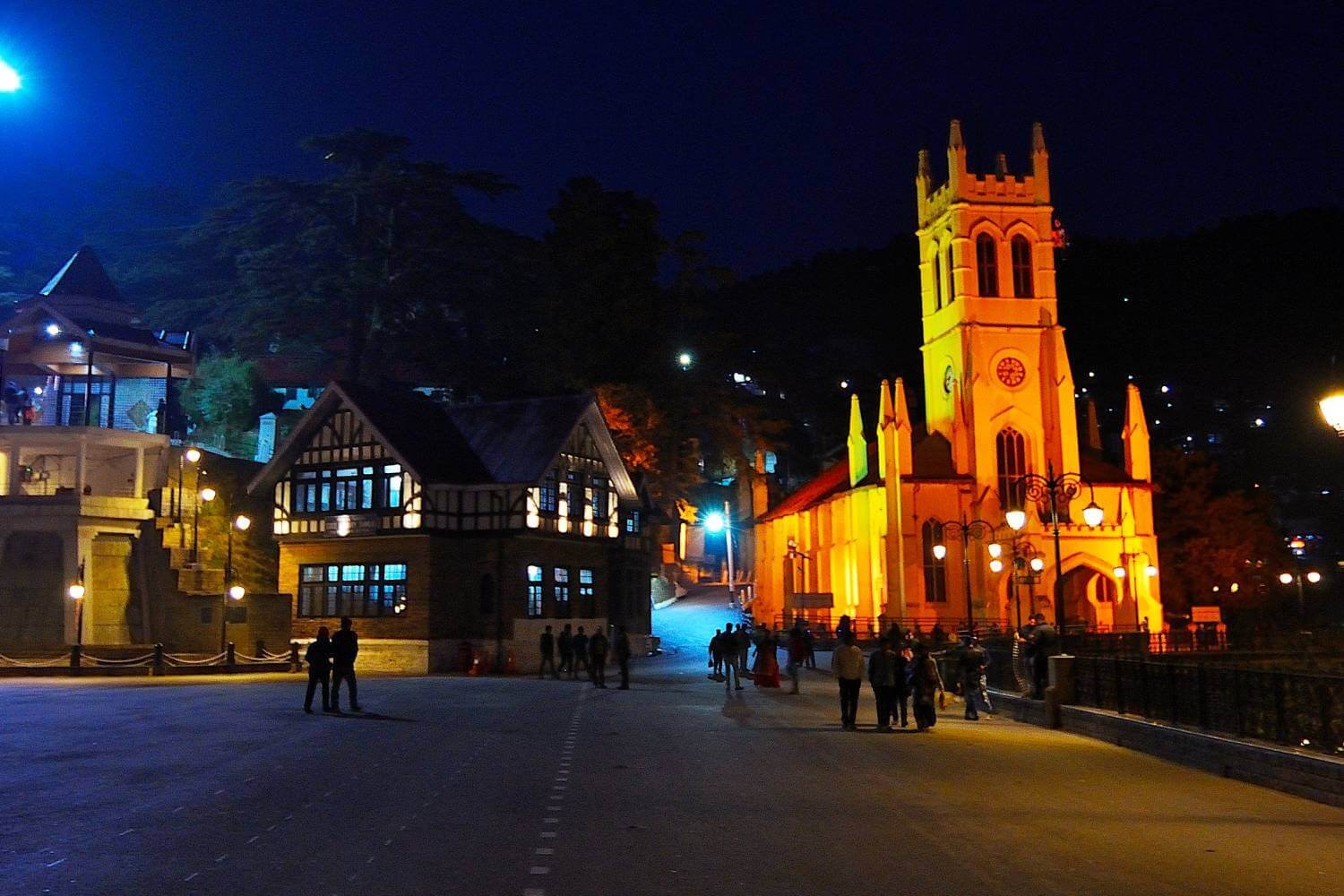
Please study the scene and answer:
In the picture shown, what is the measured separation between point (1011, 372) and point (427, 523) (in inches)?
1360

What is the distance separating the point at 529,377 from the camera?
59.5 m

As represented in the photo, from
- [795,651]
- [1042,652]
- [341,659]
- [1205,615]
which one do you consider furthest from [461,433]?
[1205,615]

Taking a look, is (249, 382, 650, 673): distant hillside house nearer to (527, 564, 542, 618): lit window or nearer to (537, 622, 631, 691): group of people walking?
(527, 564, 542, 618): lit window

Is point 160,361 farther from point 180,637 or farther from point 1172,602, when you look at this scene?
point 1172,602

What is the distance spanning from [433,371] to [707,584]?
42.6 m

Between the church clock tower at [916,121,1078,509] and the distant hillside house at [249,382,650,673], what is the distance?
2497 cm

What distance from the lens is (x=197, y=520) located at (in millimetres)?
44938

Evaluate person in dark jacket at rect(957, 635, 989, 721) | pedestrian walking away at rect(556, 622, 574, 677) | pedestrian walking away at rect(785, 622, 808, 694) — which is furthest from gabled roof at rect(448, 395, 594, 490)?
person in dark jacket at rect(957, 635, 989, 721)

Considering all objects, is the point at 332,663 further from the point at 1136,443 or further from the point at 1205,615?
the point at 1136,443

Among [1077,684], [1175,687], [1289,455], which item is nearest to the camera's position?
[1175,687]

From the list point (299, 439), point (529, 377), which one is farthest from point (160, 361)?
point (529, 377)

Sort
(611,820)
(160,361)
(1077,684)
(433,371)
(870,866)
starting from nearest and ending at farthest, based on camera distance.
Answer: (870,866) → (611,820) → (1077,684) → (160,361) → (433,371)

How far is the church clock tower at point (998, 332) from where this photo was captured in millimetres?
61594

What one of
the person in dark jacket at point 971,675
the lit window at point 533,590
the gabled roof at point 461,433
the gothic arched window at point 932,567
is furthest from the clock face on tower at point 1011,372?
the person in dark jacket at point 971,675
